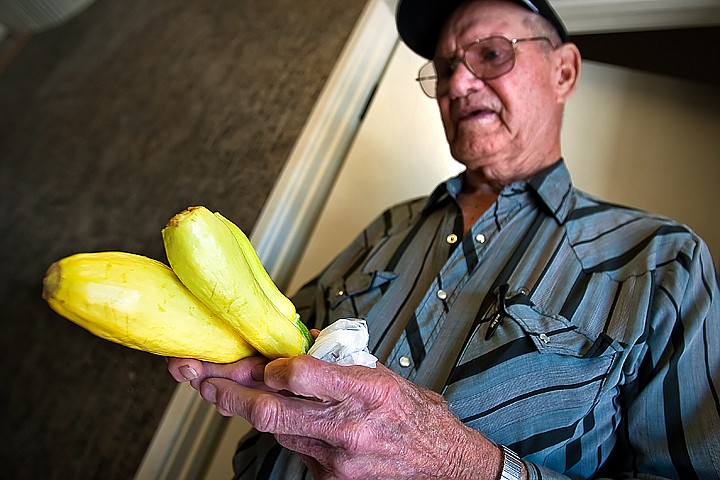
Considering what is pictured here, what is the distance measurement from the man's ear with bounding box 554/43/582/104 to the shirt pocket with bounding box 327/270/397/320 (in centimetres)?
43

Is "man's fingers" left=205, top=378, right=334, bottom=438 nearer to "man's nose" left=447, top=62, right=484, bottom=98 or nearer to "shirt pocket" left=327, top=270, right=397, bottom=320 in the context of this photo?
"shirt pocket" left=327, top=270, right=397, bottom=320

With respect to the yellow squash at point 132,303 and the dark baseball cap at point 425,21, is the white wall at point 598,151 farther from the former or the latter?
the yellow squash at point 132,303

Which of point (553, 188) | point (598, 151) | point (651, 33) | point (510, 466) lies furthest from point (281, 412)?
point (651, 33)

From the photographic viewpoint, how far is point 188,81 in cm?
169

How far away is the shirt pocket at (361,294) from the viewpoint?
855 millimetres

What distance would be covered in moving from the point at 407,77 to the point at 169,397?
3.08ft

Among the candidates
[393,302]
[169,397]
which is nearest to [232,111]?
[169,397]

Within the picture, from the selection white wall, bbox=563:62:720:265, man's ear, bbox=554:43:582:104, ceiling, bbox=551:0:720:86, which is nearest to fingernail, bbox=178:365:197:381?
man's ear, bbox=554:43:582:104

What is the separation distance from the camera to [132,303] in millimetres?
405

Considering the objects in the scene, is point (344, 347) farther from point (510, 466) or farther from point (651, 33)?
point (651, 33)

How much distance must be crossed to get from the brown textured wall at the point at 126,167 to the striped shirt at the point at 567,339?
61cm

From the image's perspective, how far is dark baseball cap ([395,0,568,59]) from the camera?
1011mm

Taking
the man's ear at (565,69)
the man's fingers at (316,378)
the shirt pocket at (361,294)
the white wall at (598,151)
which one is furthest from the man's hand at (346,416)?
the white wall at (598,151)

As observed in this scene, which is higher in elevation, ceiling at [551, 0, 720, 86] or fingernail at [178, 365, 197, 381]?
ceiling at [551, 0, 720, 86]
